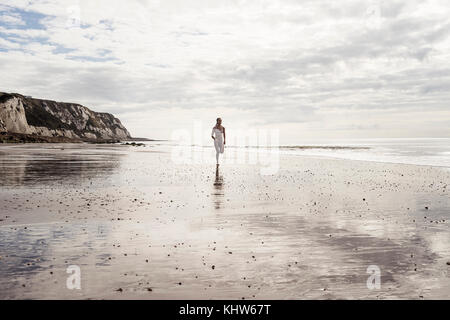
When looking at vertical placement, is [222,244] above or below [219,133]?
below

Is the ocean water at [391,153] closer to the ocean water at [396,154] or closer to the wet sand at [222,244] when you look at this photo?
the ocean water at [396,154]

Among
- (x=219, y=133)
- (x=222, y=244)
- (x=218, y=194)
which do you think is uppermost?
(x=219, y=133)

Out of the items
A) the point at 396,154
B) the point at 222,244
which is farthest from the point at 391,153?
the point at 222,244

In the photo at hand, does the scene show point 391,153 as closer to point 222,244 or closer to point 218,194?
point 218,194

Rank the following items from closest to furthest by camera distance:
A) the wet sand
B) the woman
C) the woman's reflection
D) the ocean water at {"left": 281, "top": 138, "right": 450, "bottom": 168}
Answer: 1. the wet sand
2. the woman's reflection
3. the woman
4. the ocean water at {"left": 281, "top": 138, "right": 450, "bottom": 168}

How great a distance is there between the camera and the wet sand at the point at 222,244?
5.74 meters

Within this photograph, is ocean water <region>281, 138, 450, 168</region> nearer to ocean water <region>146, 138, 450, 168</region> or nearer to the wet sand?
ocean water <region>146, 138, 450, 168</region>

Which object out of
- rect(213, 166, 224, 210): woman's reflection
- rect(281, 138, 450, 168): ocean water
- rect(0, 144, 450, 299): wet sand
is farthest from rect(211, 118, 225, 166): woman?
rect(281, 138, 450, 168): ocean water

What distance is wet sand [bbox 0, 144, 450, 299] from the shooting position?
5738 mm

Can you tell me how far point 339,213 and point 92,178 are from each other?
50.2ft

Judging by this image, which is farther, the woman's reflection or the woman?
the woman

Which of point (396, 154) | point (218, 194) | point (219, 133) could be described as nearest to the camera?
point (218, 194)

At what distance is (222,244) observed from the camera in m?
8.21
